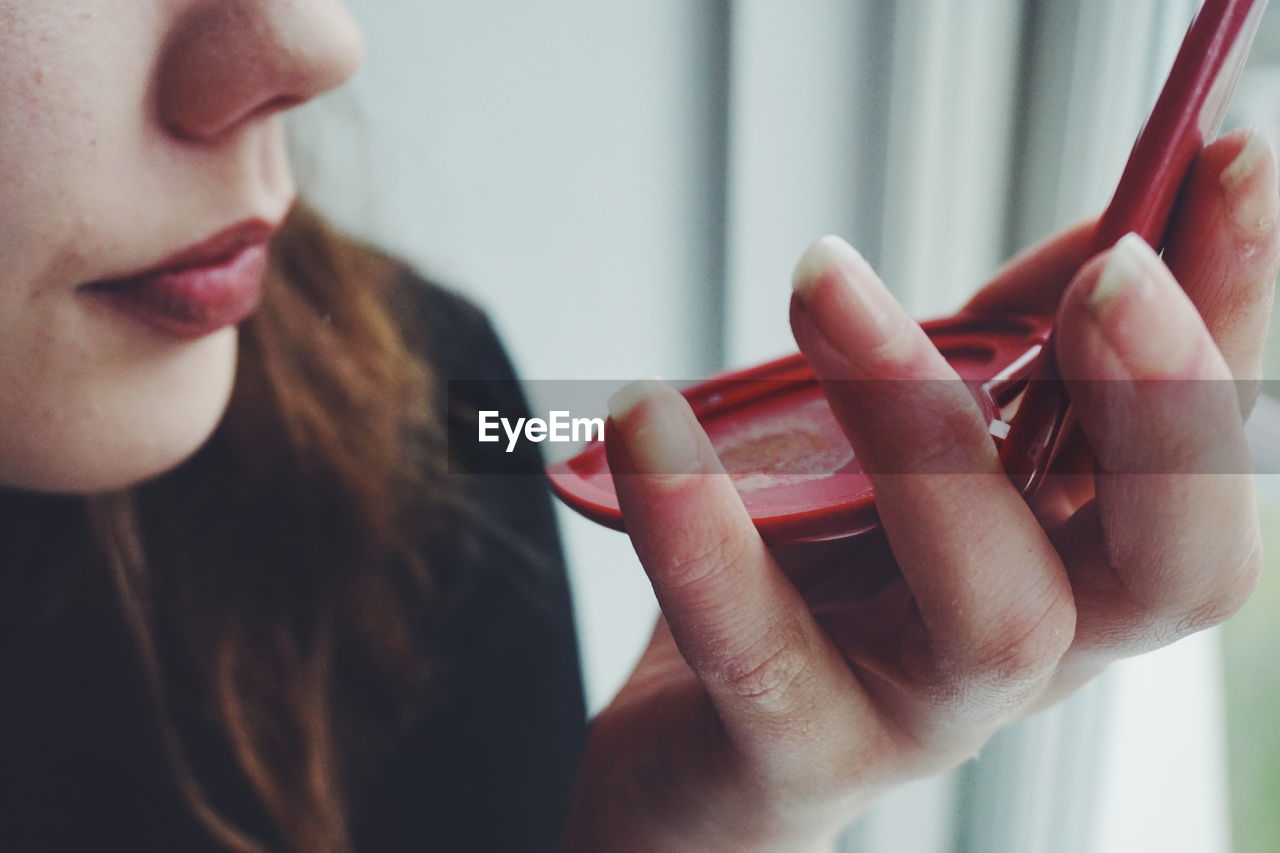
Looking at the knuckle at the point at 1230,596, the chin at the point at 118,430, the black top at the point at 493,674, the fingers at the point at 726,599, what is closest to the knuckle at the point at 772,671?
the fingers at the point at 726,599

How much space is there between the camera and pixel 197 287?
13.5 inches

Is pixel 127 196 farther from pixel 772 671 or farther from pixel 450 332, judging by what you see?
pixel 450 332

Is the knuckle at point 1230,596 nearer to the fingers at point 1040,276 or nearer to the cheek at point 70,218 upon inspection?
the fingers at point 1040,276

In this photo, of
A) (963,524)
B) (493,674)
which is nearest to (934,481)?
(963,524)

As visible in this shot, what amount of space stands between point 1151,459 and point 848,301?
9cm

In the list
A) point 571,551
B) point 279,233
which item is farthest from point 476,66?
point 571,551

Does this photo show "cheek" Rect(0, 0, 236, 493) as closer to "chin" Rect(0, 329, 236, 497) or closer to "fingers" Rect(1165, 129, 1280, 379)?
"chin" Rect(0, 329, 236, 497)

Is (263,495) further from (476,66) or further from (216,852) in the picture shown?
(476,66)

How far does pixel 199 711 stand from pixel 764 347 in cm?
51

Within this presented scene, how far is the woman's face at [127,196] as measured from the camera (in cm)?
28

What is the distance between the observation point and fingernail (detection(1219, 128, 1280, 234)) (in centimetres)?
22

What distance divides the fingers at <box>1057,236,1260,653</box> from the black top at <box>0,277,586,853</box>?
479 mm

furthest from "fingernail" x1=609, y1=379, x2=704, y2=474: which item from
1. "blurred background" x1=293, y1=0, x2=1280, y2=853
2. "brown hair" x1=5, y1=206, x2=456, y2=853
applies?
"brown hair" x1=5, y1=206, x2=456, y2=853

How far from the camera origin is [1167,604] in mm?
260
